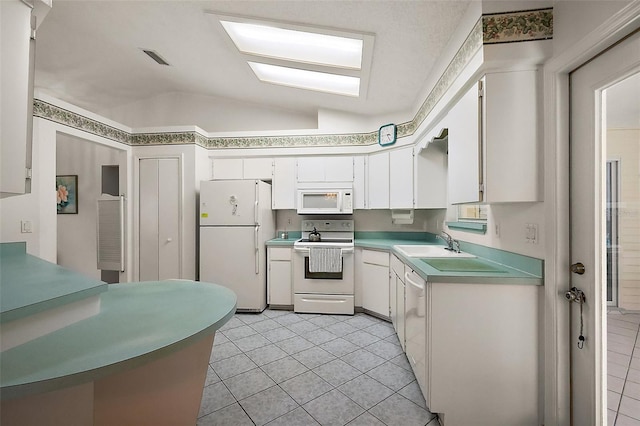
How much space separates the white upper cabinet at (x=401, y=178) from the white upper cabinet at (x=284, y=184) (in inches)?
52.2

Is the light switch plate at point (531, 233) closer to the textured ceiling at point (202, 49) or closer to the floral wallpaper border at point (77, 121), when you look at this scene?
the textured ceiling at point (202, 49)

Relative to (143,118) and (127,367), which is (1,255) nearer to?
(127,367)

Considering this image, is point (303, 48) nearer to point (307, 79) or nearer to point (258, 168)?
point (307, 79)

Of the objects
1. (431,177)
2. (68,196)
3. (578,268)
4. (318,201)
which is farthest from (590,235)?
(68,196)

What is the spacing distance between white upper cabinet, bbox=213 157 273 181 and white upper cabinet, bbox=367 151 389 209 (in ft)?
4.59

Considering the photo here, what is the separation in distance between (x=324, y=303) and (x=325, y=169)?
1.76 meters

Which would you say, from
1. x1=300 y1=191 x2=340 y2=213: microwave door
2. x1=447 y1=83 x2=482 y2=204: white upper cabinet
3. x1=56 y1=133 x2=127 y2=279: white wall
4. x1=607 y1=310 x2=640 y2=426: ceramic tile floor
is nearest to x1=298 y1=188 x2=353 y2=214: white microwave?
x1=300 y1=191 x2=340 y2=213: microwave door

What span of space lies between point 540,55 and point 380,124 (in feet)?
6.86

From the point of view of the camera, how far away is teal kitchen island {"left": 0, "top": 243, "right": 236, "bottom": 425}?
690 millimetres

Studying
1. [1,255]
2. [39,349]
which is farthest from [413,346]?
[1,255]

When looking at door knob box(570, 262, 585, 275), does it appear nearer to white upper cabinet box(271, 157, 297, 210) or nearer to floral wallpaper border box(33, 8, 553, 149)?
floral wallpaper border box(33, 8, 553, 149)

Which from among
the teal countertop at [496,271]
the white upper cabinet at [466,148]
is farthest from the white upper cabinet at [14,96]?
the white upper cabinet at [466,148]

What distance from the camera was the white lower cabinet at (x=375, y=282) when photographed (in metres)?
3.05

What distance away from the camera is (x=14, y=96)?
0.99 m
